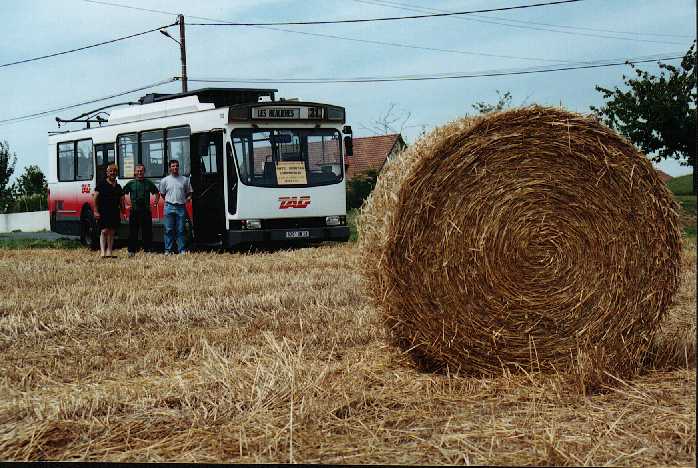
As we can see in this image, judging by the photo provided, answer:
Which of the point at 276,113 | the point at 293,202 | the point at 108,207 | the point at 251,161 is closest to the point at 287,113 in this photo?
the point at 276,113

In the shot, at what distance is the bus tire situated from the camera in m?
20.3

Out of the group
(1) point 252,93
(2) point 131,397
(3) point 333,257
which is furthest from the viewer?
(1) point 252,93

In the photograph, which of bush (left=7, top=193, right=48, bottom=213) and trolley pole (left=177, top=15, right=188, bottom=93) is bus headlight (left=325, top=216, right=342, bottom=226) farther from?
bush (left=7, top=193, right=48, bottom=213)

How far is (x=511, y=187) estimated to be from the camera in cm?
594

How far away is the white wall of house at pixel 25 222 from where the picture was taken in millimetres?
39188

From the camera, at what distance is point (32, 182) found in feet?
147

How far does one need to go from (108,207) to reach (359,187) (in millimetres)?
13776

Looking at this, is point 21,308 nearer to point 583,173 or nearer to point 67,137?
point 583,173

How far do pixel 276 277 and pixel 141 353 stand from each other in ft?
14.7

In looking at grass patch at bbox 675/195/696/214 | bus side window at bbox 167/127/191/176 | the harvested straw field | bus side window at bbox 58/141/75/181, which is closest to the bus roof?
bus side window at bbox 167/127/191/176

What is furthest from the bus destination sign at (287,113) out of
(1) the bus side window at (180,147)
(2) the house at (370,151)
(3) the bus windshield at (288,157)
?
(2) the house at (370,151)

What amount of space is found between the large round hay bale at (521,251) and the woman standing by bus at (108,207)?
1077 cm

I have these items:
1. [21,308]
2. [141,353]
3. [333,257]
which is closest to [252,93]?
[333,257]

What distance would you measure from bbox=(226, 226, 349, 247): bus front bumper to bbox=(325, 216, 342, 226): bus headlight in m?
0.07
